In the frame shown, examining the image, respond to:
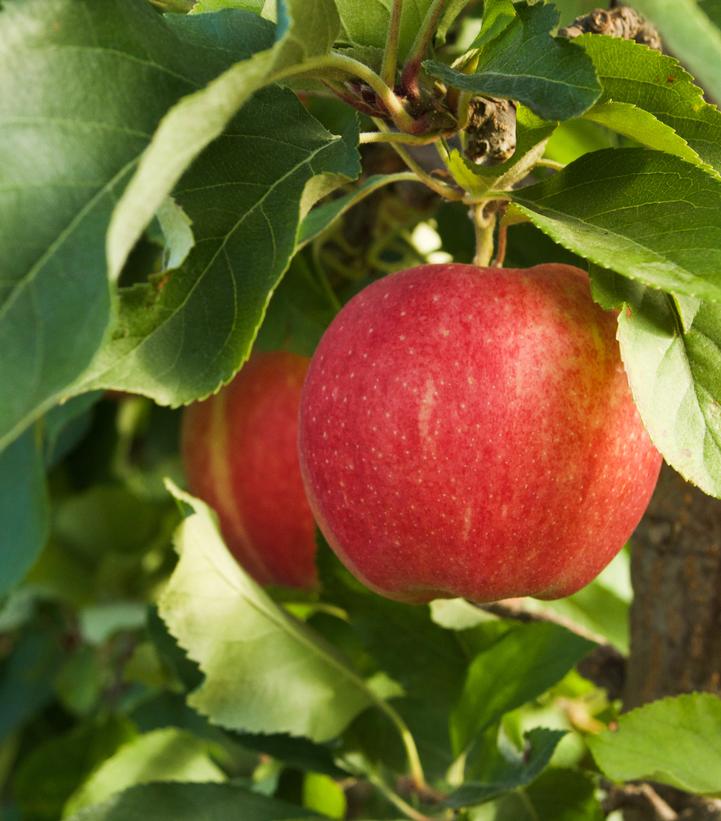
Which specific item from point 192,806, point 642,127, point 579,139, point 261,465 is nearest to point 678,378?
point 642,127

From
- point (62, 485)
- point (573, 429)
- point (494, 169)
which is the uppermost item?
point (494, 169)

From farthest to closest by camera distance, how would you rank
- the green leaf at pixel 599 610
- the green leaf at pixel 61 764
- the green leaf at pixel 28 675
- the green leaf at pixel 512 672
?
the green leaf at pixel 28 675
the green leaf at pixel 61 764
the green leaf at pixel 599 610
the green leaf at pixel 512 672

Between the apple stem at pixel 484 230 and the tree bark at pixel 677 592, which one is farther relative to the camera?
the tree bark at pixel 677 592

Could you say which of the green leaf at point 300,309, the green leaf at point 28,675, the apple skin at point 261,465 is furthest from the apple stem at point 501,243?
the green leaf at point 28,675

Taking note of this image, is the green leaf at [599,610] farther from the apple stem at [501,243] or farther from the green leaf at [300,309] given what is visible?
the apple stem at [501,243]

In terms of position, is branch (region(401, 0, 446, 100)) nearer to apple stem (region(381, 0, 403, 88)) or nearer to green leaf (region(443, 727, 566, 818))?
apple stem (region(381, 0, 403, 88))

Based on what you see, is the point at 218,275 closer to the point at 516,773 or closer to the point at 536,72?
the point at 536,72

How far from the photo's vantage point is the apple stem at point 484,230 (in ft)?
2.07

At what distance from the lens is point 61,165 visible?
0.46 m

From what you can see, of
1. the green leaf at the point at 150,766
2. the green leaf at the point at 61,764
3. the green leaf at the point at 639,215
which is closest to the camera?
the green leaf at the point at 639,215

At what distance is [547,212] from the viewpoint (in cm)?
56

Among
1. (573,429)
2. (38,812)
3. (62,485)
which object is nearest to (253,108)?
(573,429)

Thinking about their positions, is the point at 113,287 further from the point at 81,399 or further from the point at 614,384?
the point at 81,399

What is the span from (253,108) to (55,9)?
4.4 inches
